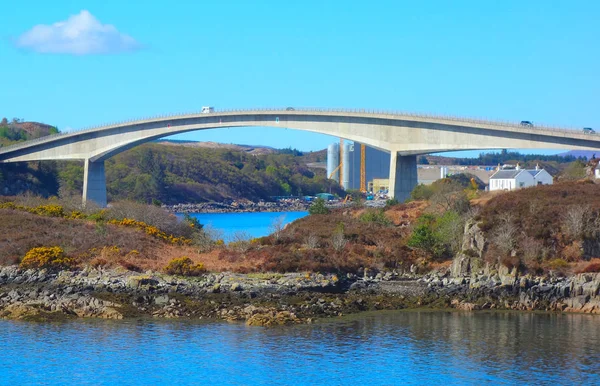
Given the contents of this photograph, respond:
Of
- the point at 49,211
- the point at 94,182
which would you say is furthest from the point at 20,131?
the point at 49,211

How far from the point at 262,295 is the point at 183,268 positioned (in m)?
6.34

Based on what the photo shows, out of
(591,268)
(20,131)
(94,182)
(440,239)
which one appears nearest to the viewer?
(591,268)

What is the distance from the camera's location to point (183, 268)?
48.1m

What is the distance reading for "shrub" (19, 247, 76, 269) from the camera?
4906cm

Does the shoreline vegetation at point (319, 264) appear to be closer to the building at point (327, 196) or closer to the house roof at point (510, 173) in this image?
the house roof at point (510, 173)

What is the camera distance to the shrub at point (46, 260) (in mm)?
49062

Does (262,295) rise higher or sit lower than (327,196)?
lower

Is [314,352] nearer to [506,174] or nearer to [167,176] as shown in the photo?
[506,174]

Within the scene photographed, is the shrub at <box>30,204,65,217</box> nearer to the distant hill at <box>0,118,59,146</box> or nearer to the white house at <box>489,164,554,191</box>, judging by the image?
the white house at <box>489,164,554,191</box>

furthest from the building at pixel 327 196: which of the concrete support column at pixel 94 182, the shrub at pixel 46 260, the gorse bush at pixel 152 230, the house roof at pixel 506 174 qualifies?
the shrub at pixel 46 260

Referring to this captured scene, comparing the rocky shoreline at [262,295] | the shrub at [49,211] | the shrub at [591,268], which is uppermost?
the shrub at [49,211]

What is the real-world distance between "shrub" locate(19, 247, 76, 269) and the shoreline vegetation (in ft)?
0.23

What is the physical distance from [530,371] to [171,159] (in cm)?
15118

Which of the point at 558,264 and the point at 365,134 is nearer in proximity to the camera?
the point at 558,264
